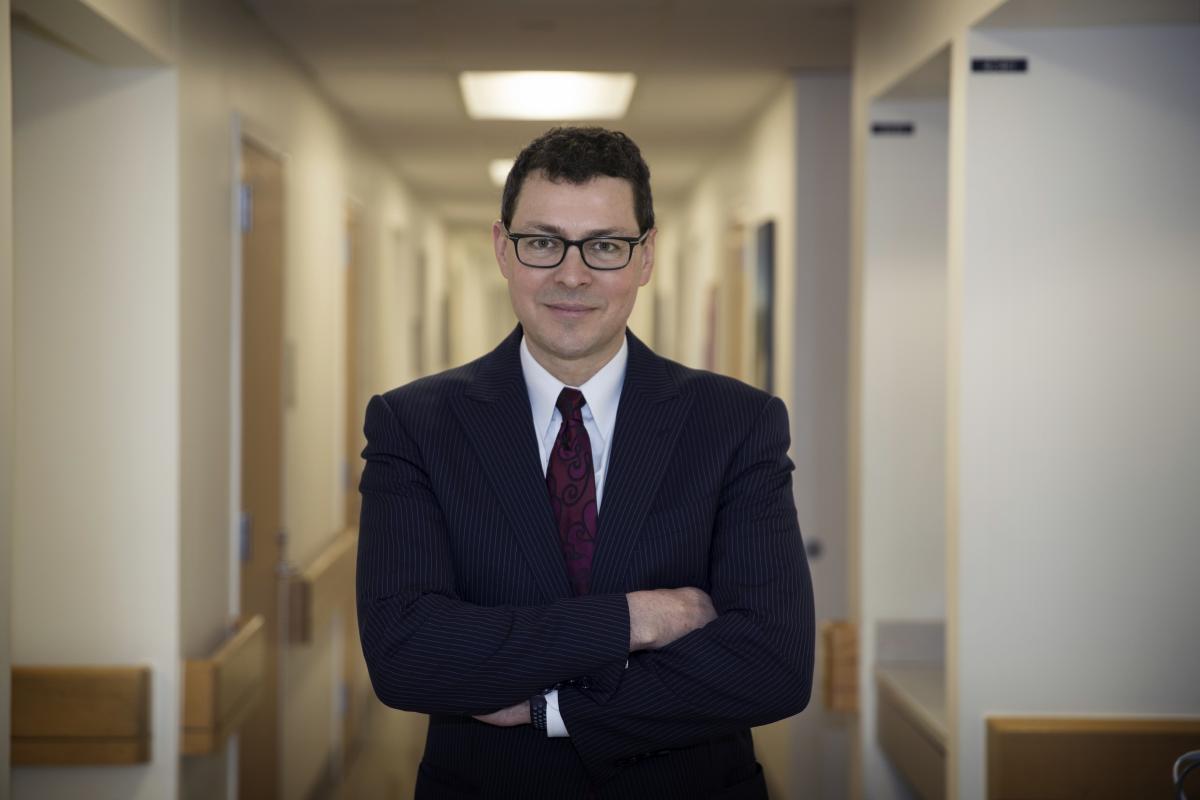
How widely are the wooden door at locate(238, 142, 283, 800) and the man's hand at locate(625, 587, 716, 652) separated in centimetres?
252

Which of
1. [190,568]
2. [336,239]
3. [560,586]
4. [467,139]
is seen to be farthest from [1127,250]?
[467,139]

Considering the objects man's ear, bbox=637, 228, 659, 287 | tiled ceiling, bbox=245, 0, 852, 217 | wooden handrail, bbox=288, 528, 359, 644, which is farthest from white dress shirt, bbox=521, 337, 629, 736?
wooden handrail, bbox=288, 528, 359, 644

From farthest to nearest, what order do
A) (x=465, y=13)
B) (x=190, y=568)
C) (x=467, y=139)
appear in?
(x=467, y=139)
(x=465, y=13)
(x=190, y=568)

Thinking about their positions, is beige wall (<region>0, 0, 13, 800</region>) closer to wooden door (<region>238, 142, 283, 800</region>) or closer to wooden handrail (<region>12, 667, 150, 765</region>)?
wooden handrail (<region>12, 667, 150, 765</region>)

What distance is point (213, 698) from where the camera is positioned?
10.8 feet

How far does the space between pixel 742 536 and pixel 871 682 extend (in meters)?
2.34

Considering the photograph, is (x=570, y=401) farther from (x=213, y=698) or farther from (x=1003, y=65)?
(x=213, y=698)

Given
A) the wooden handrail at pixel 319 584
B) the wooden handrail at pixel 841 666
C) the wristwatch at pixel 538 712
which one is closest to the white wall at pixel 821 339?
the wooden handrail at pixel 841 666

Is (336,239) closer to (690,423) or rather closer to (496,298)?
(690,423)

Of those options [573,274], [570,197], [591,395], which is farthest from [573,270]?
[591,395]

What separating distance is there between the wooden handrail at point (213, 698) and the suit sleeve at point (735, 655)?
1.79m

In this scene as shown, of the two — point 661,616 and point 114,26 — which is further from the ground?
point 114,26

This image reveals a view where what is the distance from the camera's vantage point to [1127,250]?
292 centimetres

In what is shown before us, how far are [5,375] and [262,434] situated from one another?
7.07ft
